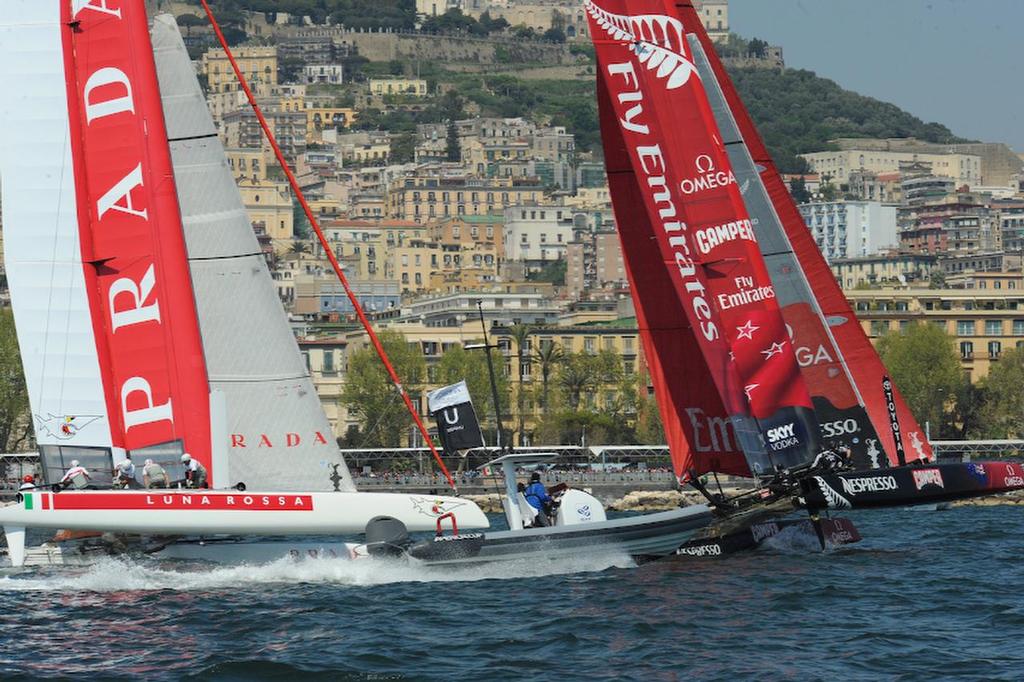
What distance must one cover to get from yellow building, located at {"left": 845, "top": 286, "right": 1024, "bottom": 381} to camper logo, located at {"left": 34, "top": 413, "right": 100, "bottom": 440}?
67178 millimetres

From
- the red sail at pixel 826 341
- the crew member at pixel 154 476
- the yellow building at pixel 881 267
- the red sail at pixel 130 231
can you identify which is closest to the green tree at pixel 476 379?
the red sail at pixel 826 341

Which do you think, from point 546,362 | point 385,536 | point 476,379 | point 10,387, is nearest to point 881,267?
point 546,362

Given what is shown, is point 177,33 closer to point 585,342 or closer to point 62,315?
point 62,315

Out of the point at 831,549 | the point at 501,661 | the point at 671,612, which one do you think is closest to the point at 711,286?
the point at 831,549

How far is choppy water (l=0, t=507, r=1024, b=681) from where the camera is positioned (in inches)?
740

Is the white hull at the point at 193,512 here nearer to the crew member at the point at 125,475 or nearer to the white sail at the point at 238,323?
the crew member at the point at 125,475

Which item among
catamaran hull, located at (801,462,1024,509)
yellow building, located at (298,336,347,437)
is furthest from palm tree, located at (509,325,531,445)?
catamaran hull, located at (801,462,1024,509)

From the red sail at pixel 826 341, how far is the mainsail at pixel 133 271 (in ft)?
24.0

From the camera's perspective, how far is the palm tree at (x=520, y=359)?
85250mm

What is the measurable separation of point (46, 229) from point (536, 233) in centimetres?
16326

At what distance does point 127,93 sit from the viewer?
81.2ft

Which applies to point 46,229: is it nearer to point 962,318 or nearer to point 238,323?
point 238,323

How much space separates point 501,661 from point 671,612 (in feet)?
10.3

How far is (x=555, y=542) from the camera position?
24.5 meters
